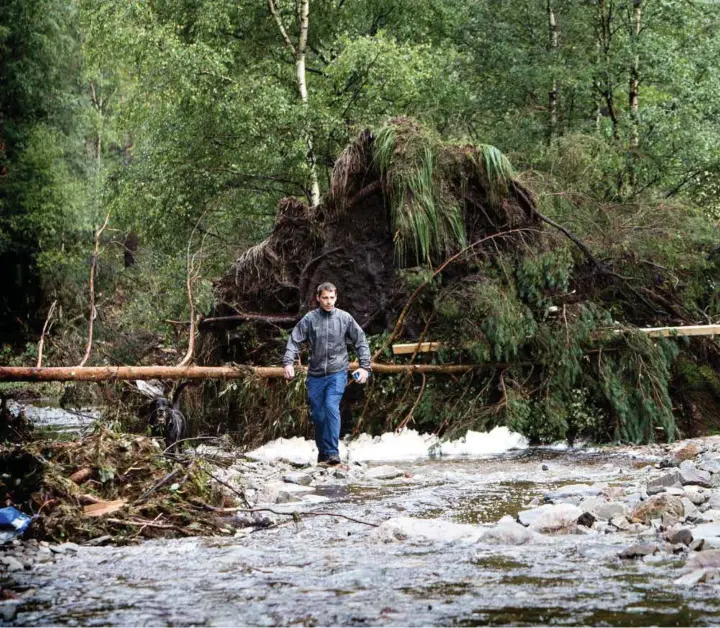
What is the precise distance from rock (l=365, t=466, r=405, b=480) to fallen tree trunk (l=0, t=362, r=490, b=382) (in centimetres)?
246

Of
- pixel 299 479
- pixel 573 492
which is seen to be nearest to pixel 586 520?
pixel 573 492

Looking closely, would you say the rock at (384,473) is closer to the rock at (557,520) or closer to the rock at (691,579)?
the rock at (557,520)

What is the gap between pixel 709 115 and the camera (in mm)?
20906

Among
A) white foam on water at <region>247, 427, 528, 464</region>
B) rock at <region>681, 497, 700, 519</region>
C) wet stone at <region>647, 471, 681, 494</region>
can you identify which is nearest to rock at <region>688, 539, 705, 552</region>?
rock at <region>681, 497, 700, 519</region>

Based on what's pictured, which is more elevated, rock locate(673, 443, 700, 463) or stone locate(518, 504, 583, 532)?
stone locate(518, 504, 583, 532)

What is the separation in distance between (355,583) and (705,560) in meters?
1.90

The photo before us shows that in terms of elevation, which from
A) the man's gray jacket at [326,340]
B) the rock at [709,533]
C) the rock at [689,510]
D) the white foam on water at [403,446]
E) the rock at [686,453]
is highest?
the man's gray jacket at [326,340]

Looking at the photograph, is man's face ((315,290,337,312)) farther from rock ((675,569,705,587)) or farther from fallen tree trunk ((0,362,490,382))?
rock ((675,569,705,587))

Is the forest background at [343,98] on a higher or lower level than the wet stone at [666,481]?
higher

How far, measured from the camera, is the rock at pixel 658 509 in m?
7.06

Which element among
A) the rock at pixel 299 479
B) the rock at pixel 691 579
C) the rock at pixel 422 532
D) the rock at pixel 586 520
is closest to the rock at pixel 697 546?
the rock at pixel 691 579

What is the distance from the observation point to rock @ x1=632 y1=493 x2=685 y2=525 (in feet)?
23.2

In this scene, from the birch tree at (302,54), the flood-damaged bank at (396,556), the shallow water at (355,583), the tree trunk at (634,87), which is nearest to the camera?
the shallow water at (355,583)

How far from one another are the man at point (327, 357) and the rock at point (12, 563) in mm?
5961
